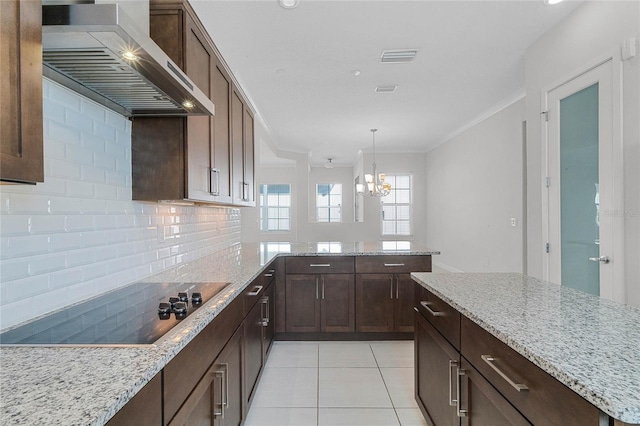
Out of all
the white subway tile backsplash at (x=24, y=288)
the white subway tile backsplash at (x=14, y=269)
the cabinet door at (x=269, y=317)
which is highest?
the white subway tile backsplash at (x=14, y=269)

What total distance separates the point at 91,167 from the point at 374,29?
233cm

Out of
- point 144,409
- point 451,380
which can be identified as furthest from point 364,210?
point 144,409

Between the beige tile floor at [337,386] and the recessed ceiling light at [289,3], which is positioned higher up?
the recessed ceiling light at [289,3]

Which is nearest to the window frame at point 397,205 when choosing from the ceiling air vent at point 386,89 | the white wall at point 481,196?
the white wall at point 481,196

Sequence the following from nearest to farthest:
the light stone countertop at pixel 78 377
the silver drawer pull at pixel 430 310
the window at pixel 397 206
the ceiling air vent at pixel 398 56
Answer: the light stone countertop at pixel 78 377 < the silver drawer pull at pixel 430 310 < the ceiling air vent at pixel 398 56 < the window at pixel 397 206

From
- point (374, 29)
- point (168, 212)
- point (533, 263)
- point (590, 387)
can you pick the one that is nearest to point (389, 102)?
point (374, 29)

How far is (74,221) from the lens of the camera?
4.58ft

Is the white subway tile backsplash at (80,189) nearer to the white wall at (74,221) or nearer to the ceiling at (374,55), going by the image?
the white wall at (74,221)

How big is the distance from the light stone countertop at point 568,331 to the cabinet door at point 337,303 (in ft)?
4.96

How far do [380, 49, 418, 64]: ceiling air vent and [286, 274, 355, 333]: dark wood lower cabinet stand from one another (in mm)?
2127

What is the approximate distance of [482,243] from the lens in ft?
18.0

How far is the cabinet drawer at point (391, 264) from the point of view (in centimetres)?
315

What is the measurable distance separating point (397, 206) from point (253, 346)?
668cm

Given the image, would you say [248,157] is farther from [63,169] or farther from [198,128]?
[63,169]
